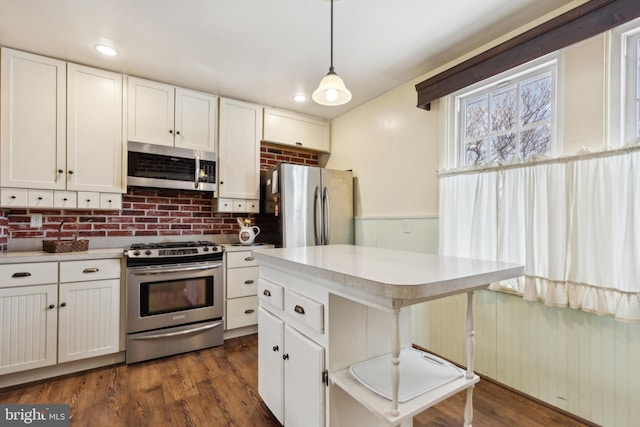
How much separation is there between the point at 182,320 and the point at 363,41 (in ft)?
8.92

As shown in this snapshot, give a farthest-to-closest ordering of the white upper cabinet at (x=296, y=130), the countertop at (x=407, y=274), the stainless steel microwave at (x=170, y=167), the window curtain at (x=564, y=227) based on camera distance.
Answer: the white upper cabinet at (x=296, y=130), the stainless steel microwave at (x=170, y=167), the window curtain at (x=564, y=227), the countertop at (x=407, y=274)

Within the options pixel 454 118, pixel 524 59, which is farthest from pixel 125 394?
pixel 524 59

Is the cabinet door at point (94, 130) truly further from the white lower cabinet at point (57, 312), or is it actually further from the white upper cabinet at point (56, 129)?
the white lower cabinet at point (57, 312)

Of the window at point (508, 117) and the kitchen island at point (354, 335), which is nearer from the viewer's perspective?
the kitchen island at point (354, 335)

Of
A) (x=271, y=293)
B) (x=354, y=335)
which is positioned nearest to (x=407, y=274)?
(x=354, y=335)

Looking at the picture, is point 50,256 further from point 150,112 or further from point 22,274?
point 150,112

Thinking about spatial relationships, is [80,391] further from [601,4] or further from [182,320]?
[601,4]

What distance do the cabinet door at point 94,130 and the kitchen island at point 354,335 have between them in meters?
1.90

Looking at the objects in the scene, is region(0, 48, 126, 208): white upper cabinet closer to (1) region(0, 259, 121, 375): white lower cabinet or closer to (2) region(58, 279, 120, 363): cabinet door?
(1) region(0, 259, 121, 375): white lower cabinet

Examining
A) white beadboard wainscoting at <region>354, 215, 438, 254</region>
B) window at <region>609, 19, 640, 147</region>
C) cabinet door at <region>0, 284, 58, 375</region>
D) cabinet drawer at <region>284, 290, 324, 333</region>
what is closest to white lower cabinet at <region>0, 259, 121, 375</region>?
cabinet door at <region>0, 284, 58, 375</region>

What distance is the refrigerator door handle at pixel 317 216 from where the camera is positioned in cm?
322

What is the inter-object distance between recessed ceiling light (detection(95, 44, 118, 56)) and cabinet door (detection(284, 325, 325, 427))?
96.6 inches

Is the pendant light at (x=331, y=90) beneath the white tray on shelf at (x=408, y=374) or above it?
above

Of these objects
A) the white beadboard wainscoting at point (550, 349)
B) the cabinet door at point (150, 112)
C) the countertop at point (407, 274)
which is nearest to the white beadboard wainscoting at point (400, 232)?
the white beadboard wainscoting at point (550, 349)
